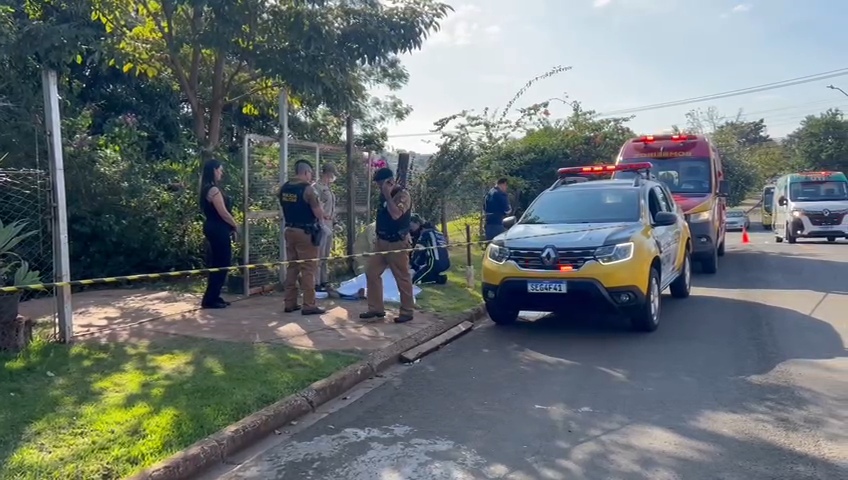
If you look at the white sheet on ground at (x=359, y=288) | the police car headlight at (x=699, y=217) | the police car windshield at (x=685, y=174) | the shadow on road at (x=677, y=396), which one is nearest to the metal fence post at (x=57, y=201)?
the shadow on road at (x=677, y=396)

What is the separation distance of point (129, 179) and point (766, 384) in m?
8.83

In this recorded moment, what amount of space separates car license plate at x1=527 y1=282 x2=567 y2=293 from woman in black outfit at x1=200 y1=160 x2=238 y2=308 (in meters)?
3.60

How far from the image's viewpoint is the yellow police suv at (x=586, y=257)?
352 inches

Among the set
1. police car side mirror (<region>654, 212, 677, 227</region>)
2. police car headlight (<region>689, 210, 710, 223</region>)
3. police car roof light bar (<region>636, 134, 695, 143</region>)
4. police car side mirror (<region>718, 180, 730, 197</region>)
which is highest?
police car roof light bar (<region>636, 134, 695, 143</region>)

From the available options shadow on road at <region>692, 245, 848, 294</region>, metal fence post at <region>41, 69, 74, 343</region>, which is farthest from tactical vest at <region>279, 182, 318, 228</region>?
shadow on road at <region>692, 245, 848, 294</region>

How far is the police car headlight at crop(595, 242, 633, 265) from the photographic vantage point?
8.95 meters

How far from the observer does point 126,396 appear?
20.1ft

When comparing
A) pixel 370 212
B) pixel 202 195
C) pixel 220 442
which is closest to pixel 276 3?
pixel 202 195

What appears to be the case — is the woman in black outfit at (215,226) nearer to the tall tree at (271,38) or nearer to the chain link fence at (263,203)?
the chain link fence at (263,203)

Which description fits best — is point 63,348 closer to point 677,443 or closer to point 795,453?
point 677,443

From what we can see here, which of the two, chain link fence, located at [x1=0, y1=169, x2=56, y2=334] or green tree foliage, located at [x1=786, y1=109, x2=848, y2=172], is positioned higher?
green tree foliage, located at [x1=786, y1=109, x2=848, y2=172]

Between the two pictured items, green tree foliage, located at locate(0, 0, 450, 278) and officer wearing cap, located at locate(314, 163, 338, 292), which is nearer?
green tree foliage, located at locate(0, 0, 450, 278)

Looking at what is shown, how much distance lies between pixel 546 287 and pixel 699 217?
269 inches

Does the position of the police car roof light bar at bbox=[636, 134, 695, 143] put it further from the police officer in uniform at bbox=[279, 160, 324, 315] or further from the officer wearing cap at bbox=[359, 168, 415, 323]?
the police officer in uniform at bbox=[279, 160, 324, 315]
